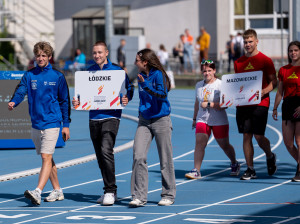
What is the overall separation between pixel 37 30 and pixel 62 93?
129 feet

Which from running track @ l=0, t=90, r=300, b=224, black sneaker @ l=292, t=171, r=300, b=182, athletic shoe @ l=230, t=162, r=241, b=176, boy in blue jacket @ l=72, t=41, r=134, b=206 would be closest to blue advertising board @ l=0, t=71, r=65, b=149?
running track @ l=0, t=90, r=300, b=224

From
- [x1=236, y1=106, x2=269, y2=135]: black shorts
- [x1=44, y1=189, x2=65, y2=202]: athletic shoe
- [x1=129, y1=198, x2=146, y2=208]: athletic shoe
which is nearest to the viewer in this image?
[x1=129, y1=198, x2=146, y2=208]: athletic shoe

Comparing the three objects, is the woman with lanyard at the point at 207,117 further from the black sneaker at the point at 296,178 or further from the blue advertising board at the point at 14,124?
the blue advertising board at the point at 14,124

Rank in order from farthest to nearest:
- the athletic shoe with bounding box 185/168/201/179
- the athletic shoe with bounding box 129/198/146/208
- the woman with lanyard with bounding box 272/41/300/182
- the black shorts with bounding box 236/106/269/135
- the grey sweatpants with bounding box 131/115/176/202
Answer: the athletic shoe with bounding box 185/168/201/179 → the black shorts with bounding box 236/106/269/135 → the woman with lanyard with bounding box 272/41/300/182 → the grey sweatpants with bounding box 131/115/176/202 → the athletic shoe with bounding box 129/198/146/208

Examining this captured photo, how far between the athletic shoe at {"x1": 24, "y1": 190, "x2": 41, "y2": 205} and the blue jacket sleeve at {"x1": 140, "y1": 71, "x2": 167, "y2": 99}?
1816 millimetres

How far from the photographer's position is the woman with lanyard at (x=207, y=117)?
12.4 meters

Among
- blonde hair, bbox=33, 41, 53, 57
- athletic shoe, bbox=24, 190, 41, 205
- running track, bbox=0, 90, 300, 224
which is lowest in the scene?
running track, bbox=0, 90, 300, 224

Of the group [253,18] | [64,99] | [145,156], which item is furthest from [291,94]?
[253,18]

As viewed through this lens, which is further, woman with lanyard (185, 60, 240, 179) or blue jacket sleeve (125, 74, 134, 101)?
woman with lanyard (185, 60, 240, 179)

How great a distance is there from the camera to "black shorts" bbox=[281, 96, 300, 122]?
1180 cm

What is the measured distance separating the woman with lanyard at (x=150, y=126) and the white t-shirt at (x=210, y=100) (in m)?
2.23

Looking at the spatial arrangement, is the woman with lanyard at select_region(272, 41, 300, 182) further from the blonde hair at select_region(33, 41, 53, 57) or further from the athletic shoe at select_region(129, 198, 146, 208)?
the blonde hair at select_region(33, 41, 53, 57)

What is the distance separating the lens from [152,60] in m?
10.1

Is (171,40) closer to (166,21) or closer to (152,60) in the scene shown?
(166,21)
